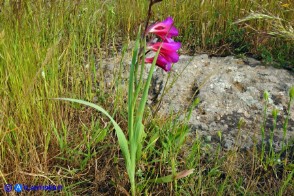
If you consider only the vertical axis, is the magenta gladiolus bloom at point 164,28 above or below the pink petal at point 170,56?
above

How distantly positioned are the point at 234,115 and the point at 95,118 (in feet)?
2.55

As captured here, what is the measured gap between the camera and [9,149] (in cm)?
147

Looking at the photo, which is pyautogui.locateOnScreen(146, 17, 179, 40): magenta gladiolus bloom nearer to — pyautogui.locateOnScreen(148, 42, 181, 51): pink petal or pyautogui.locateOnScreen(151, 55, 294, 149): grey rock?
pyautogui.locateOnScreen(148, 42, 181, 51): pink petal

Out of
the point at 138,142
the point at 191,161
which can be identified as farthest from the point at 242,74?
the point at 138,142

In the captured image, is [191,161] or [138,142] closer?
[138,142]

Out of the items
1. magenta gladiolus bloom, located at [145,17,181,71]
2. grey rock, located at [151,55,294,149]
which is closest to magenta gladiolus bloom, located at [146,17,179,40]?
magenta gladiolus bloom, located at [145,17,181,71]

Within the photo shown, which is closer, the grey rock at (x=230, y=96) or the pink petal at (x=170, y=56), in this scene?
the pink petal at (x=170, y=56)

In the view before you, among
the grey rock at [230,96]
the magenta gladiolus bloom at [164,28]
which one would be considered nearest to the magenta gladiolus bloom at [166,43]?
the magenta gladiolus bloom at [164,28]

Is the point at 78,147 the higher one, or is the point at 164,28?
the point at 164,28

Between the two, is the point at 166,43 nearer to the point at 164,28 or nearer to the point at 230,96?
the point at 164,28

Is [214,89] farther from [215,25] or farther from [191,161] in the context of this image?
[215,25]

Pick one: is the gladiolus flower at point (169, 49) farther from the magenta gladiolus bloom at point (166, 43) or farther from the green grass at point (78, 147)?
the green grass at point (78, 147)

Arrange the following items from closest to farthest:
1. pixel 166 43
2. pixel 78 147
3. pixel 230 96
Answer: pixel 166 43 < pixel 78 147 < pixel 230 96

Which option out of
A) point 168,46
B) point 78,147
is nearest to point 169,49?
point 168,46
